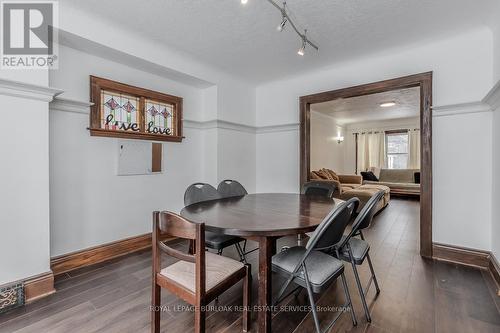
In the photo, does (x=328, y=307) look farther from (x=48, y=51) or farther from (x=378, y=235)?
(x=48, y=51)

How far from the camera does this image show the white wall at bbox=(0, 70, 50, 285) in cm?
192

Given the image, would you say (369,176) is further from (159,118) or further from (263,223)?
(263,223)

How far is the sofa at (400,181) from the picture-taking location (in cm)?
703

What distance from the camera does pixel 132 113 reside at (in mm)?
3006

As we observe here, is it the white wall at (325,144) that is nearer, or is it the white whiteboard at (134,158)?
the white whiteboard at (134,158)

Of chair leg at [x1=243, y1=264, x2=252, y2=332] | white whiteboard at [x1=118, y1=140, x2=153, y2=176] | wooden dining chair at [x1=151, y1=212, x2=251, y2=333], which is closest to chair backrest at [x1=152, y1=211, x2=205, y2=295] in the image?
wooden dining chair at [x1=151, y1=212, x2=251, y2=333]

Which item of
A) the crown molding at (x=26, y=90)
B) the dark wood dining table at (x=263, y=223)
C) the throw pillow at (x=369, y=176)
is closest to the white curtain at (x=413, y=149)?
the throw pillow at (x=369, y=176)

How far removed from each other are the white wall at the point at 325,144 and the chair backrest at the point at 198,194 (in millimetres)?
4366

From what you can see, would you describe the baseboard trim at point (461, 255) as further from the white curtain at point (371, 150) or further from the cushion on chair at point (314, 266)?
the white curtain at point (371, 150)

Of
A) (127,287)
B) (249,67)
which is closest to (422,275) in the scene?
(127,287)

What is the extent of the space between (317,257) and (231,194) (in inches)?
58.4

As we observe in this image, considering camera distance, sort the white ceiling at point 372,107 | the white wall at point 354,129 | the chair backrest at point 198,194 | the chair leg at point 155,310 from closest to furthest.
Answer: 1. the chair leg at point 155,310
2. the chair backrest at point 198,194
3. the white ceiling at point 372,107
4. the white wall at point 354,129

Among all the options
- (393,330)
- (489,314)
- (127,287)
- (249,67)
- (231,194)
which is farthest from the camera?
(249,67)

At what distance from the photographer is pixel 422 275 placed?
2.40 metres
